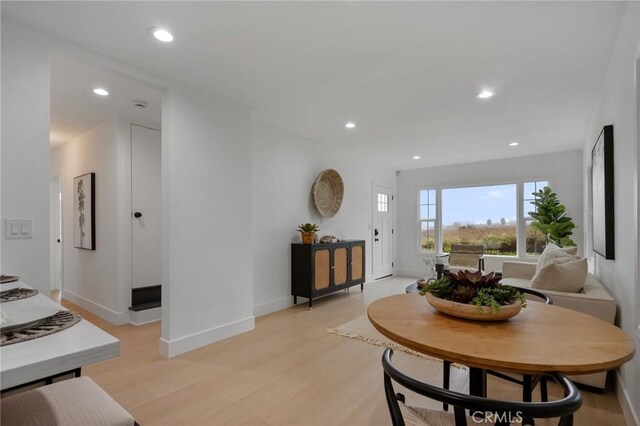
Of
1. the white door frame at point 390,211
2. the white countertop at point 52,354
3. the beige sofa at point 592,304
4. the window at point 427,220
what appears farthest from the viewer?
the window at point 427,220

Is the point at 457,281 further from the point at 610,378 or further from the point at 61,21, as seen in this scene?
the point at 61,21

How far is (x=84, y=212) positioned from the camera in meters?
4.26

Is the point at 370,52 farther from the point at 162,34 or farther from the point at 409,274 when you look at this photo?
the point at 409,274

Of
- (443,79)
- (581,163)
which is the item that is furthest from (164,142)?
(581,163)

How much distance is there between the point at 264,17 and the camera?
1.95 meters

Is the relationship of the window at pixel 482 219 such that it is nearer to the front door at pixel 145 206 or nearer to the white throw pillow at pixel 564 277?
the white throw pillow at pixel 564 277

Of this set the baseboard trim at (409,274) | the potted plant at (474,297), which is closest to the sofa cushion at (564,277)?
the potted plant at (474,297)

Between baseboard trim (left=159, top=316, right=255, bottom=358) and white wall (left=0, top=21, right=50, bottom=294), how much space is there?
43.7 inches

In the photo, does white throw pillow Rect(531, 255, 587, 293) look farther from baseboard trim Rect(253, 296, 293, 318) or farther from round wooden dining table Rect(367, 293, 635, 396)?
baseboard trim Rect(253, 296, 293, 318)

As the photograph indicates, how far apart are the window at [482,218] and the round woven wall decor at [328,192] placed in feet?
9.26

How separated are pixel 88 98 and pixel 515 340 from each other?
13.2 feet

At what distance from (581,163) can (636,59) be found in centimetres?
460

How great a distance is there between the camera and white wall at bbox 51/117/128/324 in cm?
379

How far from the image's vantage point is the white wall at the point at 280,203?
13.3 ft
